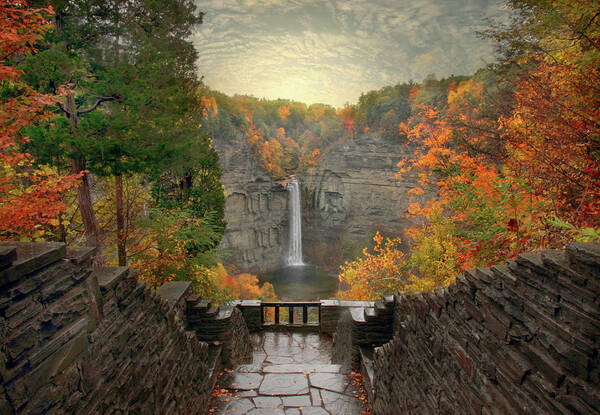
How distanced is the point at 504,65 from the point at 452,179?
390cm

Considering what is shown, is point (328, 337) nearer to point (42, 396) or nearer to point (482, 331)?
point (482, 331)

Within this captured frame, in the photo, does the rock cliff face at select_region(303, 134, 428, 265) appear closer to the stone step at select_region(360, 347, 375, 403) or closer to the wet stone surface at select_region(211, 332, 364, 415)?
the stone step at select_region(360, 347, 375, 403)

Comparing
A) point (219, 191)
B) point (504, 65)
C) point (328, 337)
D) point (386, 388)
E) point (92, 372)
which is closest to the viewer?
point (92, 372)

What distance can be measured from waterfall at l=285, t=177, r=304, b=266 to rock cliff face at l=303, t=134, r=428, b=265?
0.91 m

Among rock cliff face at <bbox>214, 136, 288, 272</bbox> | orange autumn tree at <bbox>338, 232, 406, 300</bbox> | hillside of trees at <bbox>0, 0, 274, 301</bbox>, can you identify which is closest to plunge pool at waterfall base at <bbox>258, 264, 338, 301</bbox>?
rock cliff face at <bbox>214, 136, 288, 272</bbox>

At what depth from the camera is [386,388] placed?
466cm

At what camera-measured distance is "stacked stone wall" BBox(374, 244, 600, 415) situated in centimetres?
168

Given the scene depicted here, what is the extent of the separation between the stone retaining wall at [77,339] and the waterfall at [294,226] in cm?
3492

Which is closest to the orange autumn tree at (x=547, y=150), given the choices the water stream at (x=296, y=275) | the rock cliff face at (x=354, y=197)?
the rock cliff face at (x=354, y=197)

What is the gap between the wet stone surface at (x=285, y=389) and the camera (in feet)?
16.9

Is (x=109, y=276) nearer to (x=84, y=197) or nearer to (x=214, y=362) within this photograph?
(x=214, y=362)

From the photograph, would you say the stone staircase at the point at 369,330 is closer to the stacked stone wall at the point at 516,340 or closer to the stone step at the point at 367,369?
the stone step at the point at 367,369

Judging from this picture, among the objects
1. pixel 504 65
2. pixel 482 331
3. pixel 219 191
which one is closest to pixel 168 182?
pixel 219 191

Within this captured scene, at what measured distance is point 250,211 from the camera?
35000mm
